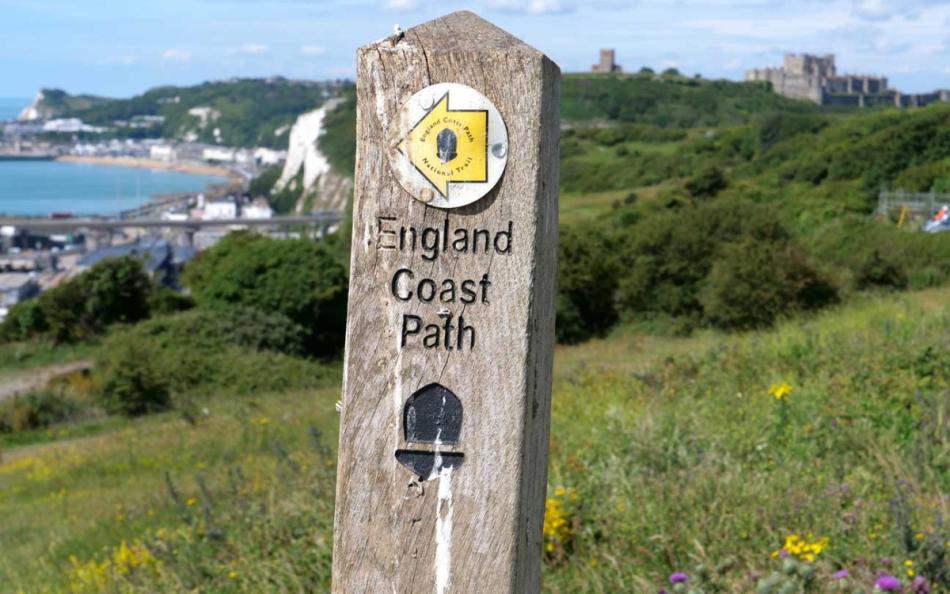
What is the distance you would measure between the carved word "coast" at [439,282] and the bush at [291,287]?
92.9ft

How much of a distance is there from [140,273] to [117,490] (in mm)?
27323

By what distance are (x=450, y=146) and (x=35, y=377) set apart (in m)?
29.7

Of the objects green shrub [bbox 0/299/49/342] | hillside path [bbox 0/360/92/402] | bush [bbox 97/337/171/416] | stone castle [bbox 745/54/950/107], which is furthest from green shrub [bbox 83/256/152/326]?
stone castle [bbox 745/54/950/107]

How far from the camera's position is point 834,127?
2245 inches

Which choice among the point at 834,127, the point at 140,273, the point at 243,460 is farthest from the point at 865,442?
the point at 834,127

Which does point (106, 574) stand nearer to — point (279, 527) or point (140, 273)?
point (279, 527)

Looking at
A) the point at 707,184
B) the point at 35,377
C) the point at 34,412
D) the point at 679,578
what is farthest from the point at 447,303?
the point at 707,184

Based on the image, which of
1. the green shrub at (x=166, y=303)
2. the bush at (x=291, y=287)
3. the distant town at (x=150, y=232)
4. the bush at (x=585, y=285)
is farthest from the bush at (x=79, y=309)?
the bush at (x=585, y=285)

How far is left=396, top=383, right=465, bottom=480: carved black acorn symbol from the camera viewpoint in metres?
2.06

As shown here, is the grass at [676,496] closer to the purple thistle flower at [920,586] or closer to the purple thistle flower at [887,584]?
the purple thistle flower at [920,586]

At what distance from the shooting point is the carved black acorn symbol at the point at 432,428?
6.76 feet

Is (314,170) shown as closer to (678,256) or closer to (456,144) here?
(678,256)

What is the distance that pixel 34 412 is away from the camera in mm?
21531

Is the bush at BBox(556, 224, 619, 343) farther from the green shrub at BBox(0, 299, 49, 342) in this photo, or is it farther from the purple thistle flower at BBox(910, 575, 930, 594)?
the purple thistle flower at BBox(910, 575, 930, 594)
